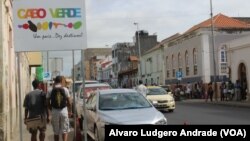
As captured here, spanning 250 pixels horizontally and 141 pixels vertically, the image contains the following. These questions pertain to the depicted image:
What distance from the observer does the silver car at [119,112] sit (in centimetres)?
1126

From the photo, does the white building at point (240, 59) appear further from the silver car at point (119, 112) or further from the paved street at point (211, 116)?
the silver car at point (119, 112)

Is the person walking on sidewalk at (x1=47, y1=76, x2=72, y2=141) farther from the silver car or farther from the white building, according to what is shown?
the white building

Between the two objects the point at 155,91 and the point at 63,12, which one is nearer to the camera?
the point at 63,12

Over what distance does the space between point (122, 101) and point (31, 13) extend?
14.9 feet

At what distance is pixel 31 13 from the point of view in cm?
939

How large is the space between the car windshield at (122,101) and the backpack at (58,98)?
187 cm

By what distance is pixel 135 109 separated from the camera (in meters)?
12.4

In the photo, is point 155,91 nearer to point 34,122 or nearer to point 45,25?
point 34,122

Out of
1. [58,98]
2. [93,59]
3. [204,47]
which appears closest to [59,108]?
[58,98]

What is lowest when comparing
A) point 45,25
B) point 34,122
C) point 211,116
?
point 211,116

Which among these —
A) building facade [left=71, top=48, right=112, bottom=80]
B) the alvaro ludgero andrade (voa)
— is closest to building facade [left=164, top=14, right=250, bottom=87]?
the alvaro ludgero andrade (voa)

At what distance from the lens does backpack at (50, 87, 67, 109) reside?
1098 centimetres

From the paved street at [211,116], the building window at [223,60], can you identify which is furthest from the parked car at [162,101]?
the building window at [223,60]

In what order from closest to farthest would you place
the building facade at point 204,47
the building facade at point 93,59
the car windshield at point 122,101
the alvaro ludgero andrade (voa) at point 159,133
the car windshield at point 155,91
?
the alvaro ludgero andrade (voa) at point 159,133
the car windshield at point 122,101
the car windshield at point 155,91
the building facade at point 204,47
the building facade at point 93,59
